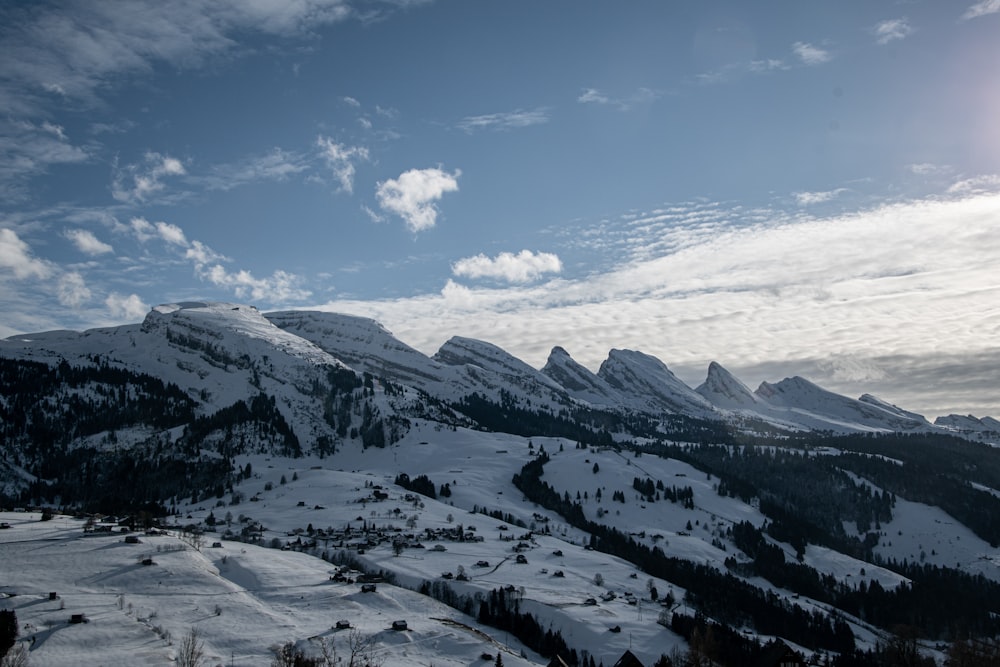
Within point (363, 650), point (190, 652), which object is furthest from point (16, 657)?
point (363, 650)

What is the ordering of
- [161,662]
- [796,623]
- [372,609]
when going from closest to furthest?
1. [161,662]
2. [372,609]
3. [796,623]

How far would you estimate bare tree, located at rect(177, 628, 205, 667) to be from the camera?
8081cm

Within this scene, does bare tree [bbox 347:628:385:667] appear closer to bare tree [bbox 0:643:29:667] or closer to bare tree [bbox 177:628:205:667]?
bare tree [bbox 177:628:205:667]

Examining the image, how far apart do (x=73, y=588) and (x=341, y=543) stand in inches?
3225

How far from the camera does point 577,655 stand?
437 ft

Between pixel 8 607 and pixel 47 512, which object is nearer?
pixel 8 607

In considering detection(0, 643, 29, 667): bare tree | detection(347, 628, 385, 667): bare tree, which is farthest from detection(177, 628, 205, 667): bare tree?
detection(347, 628, 385, 667): bare tree

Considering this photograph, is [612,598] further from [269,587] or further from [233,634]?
[233,634]

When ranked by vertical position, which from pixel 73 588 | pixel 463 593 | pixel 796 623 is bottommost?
pixel 796 623

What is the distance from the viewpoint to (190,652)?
8219 cm

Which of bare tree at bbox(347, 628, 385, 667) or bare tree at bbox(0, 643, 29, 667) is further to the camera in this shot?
bare tree at bbox(347, 628, 385, 667)

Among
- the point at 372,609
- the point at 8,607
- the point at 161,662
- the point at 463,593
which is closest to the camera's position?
→ the point at 161,662

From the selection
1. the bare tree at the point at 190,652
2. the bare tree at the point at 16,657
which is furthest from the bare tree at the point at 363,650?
the bare tree at the point at 16,657

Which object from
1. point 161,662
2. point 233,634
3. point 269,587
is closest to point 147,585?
point 269,587
